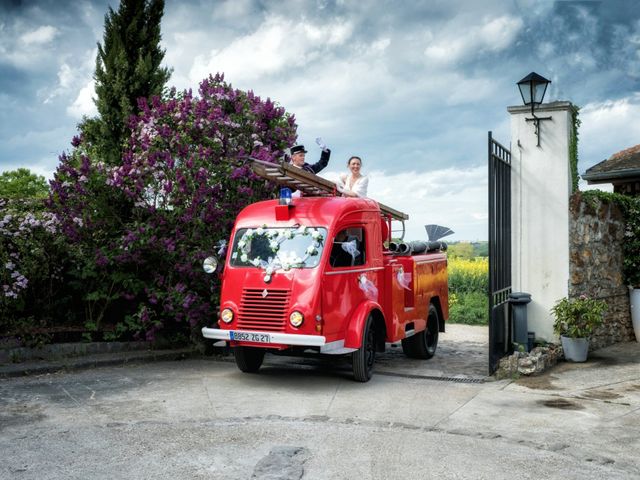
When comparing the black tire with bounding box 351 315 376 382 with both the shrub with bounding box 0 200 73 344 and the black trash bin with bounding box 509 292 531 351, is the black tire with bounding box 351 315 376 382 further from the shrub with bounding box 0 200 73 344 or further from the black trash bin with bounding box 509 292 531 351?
the shrub with bounding box 0 200 73 344

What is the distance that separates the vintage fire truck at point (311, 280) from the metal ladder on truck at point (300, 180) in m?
0.02

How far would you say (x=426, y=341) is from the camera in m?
10.3

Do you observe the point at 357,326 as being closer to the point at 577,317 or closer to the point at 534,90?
the point at 577,317

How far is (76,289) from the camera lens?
1102cm

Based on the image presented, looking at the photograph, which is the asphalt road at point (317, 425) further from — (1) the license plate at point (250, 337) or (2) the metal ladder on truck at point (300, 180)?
(2) the metal ladder on truck at point (300, 180)

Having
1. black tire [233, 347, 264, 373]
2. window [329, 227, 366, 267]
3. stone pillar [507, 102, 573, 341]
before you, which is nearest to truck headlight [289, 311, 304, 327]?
window [329, 227, 366, 267]

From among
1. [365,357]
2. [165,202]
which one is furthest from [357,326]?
[165,202]

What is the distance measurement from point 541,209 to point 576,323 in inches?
68.7

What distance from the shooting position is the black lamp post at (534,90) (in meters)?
9.41

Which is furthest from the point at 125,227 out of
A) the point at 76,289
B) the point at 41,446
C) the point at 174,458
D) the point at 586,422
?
the point at 586,422

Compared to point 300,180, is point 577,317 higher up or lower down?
lower down

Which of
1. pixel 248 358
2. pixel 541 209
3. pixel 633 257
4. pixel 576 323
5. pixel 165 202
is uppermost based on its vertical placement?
pixel 165 202

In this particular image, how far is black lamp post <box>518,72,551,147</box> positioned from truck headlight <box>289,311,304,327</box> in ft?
15.5

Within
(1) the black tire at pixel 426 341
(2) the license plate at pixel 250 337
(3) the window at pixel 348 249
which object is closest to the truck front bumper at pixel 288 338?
(2) the license plate at pixel 250 337
